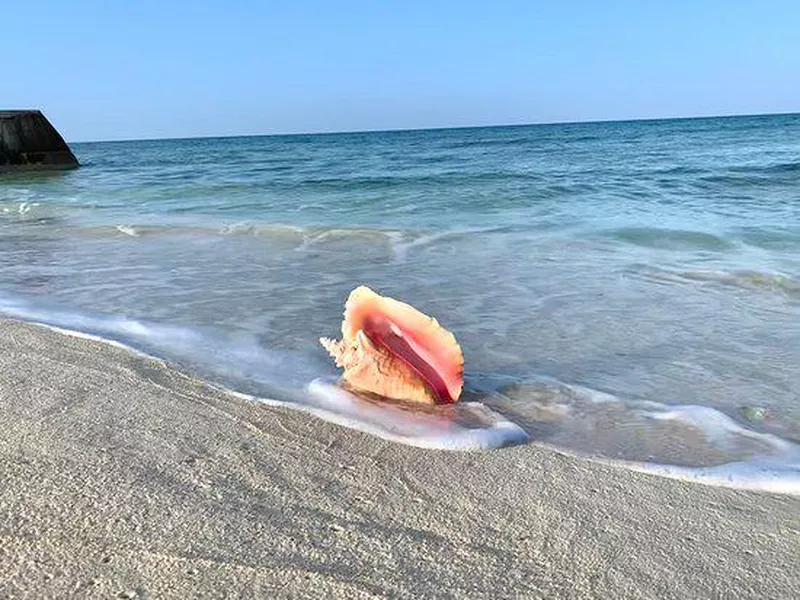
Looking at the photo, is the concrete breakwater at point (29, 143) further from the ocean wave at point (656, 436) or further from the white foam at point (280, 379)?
the ocean wave at point (656, 436)

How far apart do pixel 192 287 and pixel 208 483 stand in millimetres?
3173

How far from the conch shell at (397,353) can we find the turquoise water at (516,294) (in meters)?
0.20

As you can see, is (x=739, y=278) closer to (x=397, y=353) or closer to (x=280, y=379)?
(x=397, y=353)

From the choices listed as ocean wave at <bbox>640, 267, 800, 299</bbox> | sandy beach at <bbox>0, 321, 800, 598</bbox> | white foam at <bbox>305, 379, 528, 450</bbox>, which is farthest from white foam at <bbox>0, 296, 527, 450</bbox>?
ocean wave at <bbox>640, 267, 800, 299</bbox>

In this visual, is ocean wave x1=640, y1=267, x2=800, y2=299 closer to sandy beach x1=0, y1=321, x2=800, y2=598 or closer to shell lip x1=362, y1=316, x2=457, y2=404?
shell lip x1=362, y1=316, x2=457, y2=404

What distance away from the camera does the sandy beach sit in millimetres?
1499

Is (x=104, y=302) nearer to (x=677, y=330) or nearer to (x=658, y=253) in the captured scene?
(x=677, y=330)

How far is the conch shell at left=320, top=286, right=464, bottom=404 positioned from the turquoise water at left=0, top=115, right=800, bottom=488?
20cm

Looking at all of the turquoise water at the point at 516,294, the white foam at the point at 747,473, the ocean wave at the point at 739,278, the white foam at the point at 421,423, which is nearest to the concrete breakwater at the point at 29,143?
the turquoise water at the point at 516,294

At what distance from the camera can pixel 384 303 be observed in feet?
9.50

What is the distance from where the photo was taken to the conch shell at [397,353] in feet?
8.98

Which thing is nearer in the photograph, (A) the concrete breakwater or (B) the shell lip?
(B) the shell lip

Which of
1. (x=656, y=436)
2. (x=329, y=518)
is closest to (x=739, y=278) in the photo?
(x=656, y=436)

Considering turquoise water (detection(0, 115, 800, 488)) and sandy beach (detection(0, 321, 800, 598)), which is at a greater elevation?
sandy beach (detection(0, 321, 800, 598))
